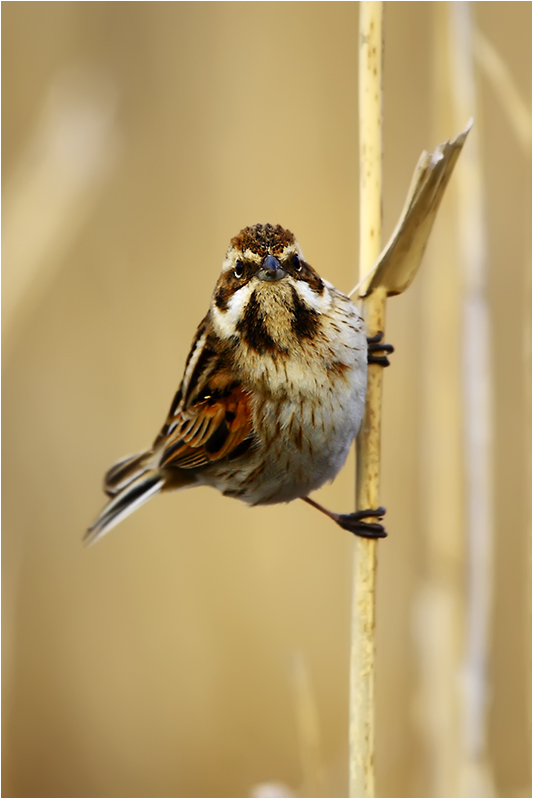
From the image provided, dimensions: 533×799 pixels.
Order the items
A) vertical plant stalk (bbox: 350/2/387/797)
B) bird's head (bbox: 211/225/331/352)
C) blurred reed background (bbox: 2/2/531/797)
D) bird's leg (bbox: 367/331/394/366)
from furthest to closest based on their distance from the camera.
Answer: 1. blurred reed background (bbox: 2/2/531/797)
2. bird's leg (bbox: 367/331/394/366)
3. bird's head (bbox: 211/225/331/352)
4. vertical plant stalk (bbox: 350/2/387/797)

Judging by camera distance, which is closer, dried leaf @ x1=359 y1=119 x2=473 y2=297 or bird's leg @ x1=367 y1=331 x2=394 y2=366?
dried leaf @ x1=359 y1=119 x2=473 y2=297

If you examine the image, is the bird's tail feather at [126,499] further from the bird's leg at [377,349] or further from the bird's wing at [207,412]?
the bird's leg at [377,349]

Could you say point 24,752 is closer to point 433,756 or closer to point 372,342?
point 433,756

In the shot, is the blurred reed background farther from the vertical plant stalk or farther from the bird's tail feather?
the vertical plant stalk

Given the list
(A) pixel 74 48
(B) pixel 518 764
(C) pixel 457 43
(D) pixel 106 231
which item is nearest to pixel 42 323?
(D) pixel 106 231

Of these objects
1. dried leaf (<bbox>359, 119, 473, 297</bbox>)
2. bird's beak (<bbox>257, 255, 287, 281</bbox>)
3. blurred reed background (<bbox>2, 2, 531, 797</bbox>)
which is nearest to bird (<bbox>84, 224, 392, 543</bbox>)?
bird's beak (<bbox>257, 255, 287, 281</bbox>)

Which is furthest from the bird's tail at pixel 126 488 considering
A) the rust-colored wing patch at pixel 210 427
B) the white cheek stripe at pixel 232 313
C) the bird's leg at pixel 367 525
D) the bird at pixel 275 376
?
the bird's leg at pixel 367 525

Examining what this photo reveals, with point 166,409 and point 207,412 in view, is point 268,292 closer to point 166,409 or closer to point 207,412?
point 207,412
